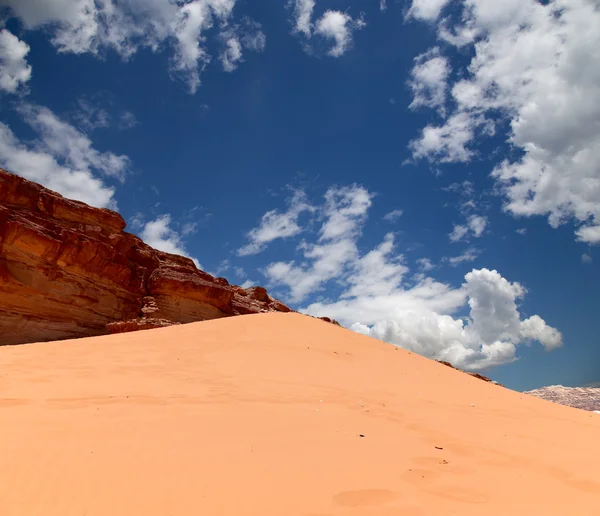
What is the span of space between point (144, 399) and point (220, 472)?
210 cm

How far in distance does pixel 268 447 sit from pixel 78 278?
56.1 ft

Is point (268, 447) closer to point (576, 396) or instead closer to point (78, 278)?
point (78, 278)

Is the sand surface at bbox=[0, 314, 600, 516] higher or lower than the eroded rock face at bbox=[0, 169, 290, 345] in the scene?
lower

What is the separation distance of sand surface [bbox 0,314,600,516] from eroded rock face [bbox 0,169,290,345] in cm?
1051

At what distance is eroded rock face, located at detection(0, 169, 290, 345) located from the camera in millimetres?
15406

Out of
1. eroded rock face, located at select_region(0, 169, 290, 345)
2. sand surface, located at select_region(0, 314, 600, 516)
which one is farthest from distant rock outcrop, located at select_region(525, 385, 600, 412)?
sand surface, located at select_region(0, 314, 600, 516)

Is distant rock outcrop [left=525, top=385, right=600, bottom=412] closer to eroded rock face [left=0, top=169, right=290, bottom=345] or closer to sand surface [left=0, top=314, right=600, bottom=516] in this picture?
eroded rock face [left=0, top=169, right=290, bottom=345]

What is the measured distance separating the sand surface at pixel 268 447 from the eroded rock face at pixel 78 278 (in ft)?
34.5

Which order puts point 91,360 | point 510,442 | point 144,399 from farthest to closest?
point 91,360 < point 144,399 < point 510,442

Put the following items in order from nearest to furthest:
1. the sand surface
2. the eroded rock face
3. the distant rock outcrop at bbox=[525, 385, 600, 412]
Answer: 1. the sand surface
2. the eroded rock face
3. the distant rock outcrop at bbox=[525, 385, 600, 412]

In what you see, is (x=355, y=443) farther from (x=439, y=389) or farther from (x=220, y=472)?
(x=439, y=389)

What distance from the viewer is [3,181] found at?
667 inches

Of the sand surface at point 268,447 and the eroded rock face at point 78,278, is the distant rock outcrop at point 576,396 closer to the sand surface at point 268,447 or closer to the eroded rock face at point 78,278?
the eroded rock face at point 78,278

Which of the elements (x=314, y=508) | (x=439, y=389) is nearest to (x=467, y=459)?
(x=314, y=508)
